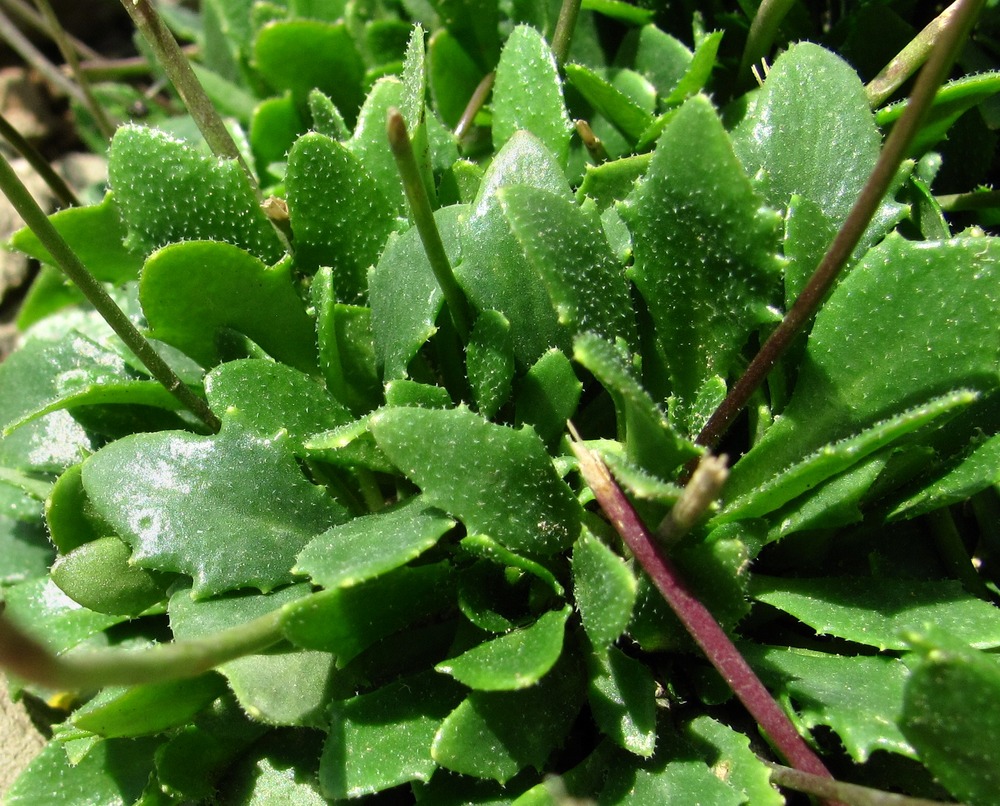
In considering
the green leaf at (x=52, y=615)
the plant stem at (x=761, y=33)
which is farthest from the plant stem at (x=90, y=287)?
the plant stem at (x=761, y=33)

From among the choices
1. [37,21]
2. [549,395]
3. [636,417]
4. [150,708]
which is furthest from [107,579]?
[37,21]

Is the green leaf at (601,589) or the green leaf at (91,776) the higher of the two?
the green leaf at (601,589)

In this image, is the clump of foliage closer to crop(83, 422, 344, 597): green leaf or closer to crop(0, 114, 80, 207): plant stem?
crop(83, 422, 344, 597): green leaf

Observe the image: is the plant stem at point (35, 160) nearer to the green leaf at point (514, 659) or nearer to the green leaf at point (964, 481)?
the green leaf at point (514, 659)

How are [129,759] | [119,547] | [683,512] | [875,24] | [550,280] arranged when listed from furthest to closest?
[875,24] < [129,759] < [119,547] < [550,280] < [683,512]

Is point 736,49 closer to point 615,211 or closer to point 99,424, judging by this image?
point 615,211

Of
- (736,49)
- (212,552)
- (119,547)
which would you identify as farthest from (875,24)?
A: (119,547)

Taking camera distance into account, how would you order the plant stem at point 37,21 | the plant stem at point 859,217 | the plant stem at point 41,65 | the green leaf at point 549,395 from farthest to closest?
1. the plant stem at point 37,21
2. the plant stem at point 41,65
3. the green leaf at point 549,395
4. the plant stem at point 859,217
